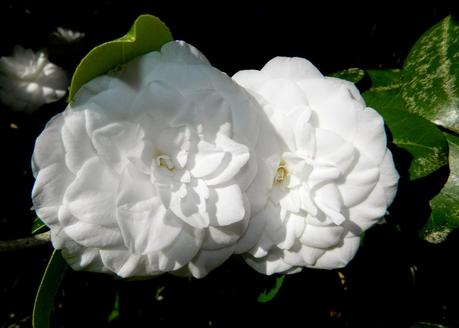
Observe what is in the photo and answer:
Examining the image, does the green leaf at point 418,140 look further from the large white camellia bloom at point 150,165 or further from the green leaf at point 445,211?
the large white camellia bloom at point 150,165

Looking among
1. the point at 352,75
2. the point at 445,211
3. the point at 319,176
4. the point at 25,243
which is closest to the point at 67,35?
the point at 25,243

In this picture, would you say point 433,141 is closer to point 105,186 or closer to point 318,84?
point 318,84

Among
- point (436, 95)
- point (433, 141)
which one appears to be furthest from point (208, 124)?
point (436, 95)

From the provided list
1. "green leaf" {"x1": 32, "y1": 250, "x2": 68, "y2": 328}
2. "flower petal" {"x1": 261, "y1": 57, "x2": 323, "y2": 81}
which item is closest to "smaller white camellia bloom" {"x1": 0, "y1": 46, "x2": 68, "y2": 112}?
"green leaf" {"x1": 32, "y1": 250, "x2": 68, "y2": 328}

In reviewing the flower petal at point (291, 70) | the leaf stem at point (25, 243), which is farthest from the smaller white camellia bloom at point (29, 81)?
the flower petal at point (291, 70)

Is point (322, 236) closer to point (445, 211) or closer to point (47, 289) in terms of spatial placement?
point (445, 211)

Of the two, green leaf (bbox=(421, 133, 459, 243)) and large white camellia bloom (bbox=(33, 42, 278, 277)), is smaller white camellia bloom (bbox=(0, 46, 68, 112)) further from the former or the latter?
green leaf (bbox=(421, 133, 459, 243))

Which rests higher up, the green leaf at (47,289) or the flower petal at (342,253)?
the flower petal at (342,253)
